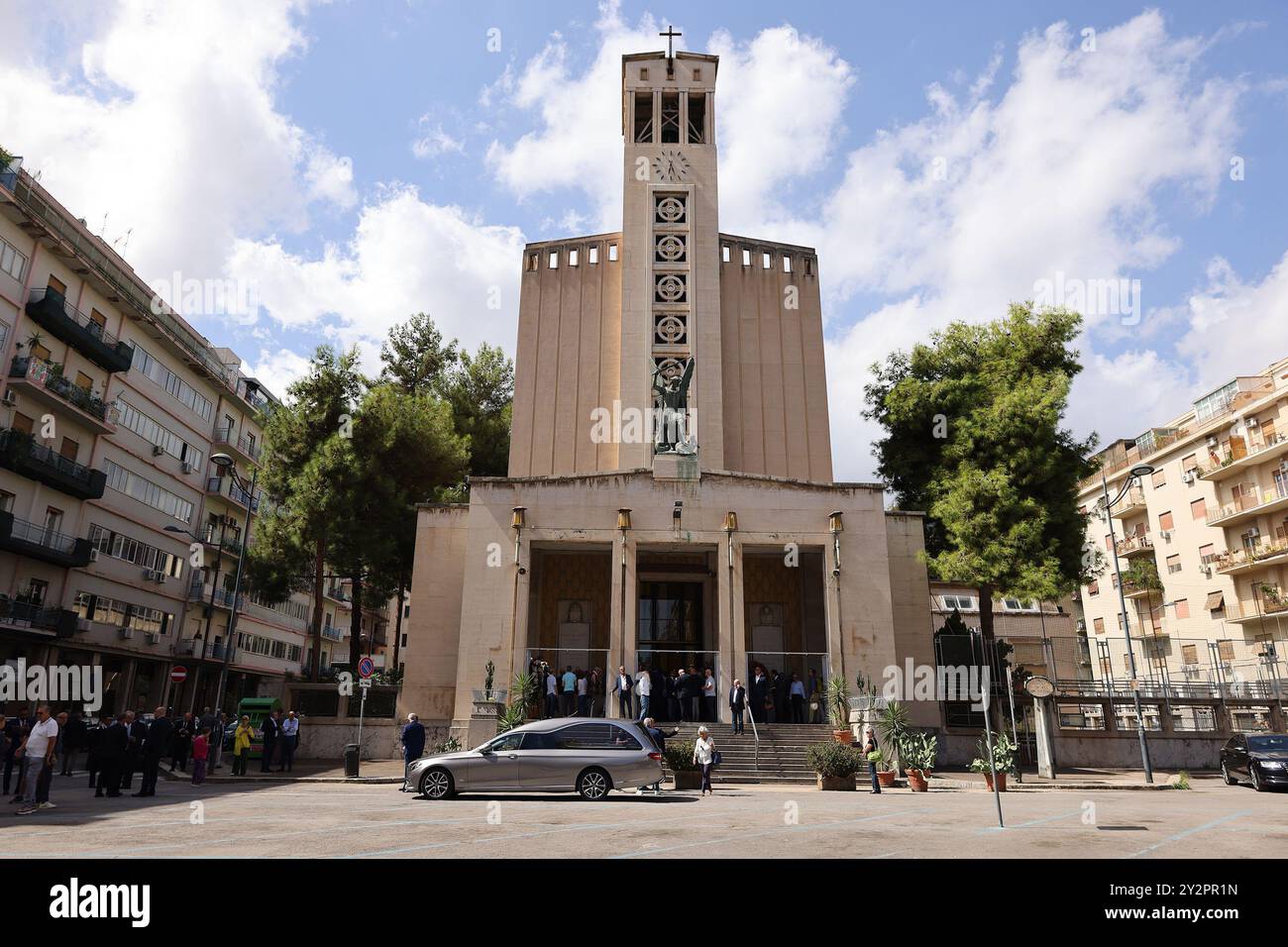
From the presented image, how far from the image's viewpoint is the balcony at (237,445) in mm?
47375

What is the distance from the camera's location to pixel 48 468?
32438mm

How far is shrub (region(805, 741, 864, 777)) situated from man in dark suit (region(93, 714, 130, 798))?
14.6 meters

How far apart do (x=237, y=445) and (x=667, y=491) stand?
112 ft

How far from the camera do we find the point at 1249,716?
27781mm

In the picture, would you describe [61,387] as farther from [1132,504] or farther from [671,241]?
[1132,504]

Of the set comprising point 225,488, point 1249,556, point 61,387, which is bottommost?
point 1249,556

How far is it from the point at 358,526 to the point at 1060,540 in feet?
79.7

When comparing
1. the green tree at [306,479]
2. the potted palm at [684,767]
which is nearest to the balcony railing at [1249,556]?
the potted palm at [684,767]

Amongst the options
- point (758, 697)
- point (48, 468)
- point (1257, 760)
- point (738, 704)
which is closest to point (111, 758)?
point (738, 704)

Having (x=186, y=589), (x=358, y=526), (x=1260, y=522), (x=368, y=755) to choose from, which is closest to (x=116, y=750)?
(x=368, y=755)

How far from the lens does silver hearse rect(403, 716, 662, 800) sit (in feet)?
48.7

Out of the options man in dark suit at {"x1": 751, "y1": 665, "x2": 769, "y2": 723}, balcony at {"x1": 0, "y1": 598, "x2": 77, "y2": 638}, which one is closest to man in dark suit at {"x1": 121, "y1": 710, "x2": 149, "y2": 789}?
balcony at {"x1": 0, "y1": 598, "x2": 77, "y2": 638}

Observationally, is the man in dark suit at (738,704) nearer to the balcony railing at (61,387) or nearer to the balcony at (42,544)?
the balcony at (42,544)
